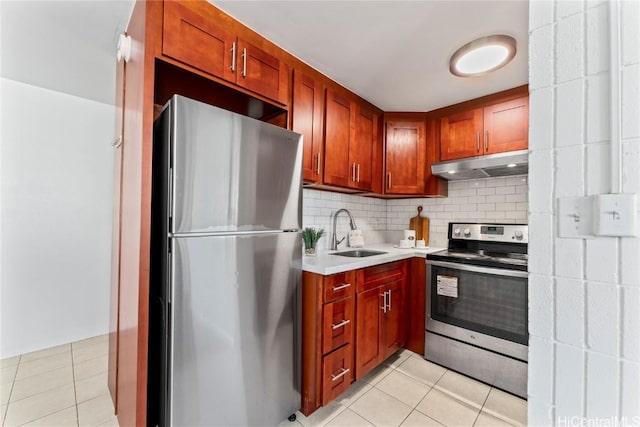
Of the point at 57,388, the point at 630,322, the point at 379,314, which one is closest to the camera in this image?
the point at 630,322

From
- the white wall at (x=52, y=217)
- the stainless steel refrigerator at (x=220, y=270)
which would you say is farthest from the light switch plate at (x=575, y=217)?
the white wall at (x=52, y=217)

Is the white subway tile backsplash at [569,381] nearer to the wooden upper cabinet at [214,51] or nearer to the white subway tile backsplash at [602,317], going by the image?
the white subway tile backsplash at [602,317]

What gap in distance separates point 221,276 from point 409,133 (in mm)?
2318

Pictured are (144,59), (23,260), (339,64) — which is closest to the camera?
(144,59)

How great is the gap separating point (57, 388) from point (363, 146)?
2.98 metres

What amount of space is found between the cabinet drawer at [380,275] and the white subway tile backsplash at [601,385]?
4.32ft

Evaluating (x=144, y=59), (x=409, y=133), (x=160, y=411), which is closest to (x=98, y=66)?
(x=144, y=59)

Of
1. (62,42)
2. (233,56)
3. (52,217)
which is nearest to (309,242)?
(233,56)

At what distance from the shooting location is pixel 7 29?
1.69 metres

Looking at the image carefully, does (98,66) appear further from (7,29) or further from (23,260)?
(23,260)

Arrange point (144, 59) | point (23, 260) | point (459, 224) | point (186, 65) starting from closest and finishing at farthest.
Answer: point (144, 59) < point (186, 65) < point (23, 260) < point (459, 224)

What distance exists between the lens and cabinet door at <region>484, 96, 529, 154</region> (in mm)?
2182

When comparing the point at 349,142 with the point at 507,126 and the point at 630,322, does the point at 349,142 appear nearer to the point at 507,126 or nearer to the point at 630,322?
the point at 507,126

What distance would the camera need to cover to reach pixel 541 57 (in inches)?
28.0
